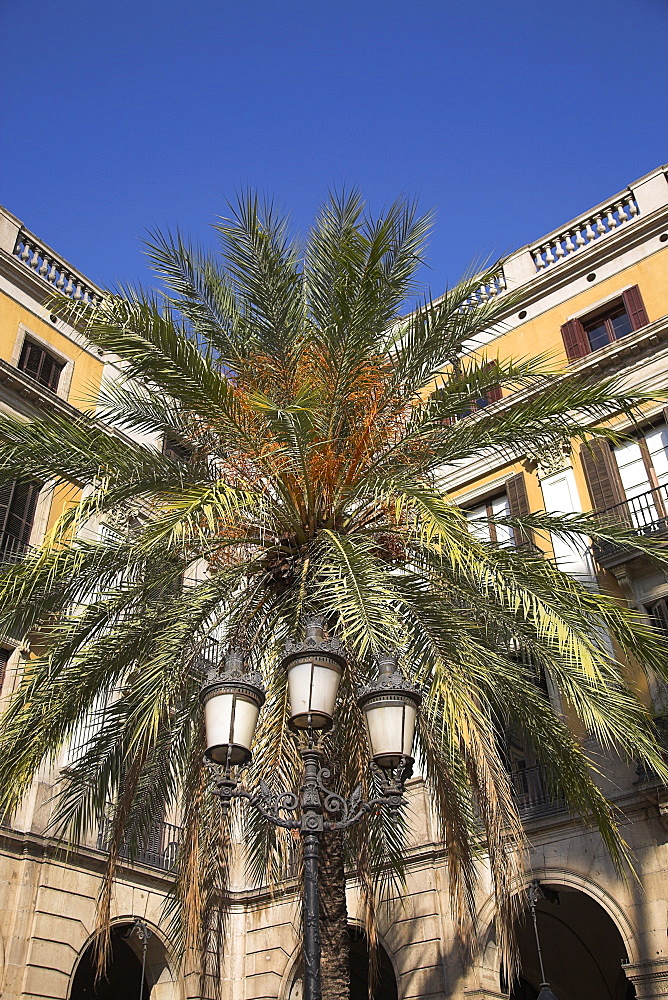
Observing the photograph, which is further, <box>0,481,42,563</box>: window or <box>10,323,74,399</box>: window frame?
<box>10,323,74,399</box>: window frame

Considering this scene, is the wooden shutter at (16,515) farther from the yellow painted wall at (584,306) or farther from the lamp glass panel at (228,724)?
the lamp glass panel at (228,724)

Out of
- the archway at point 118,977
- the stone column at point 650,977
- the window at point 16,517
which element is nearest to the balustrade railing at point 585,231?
the window at point 16,517

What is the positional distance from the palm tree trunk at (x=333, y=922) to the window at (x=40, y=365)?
13.6 m

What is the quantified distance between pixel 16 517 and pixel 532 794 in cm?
1132

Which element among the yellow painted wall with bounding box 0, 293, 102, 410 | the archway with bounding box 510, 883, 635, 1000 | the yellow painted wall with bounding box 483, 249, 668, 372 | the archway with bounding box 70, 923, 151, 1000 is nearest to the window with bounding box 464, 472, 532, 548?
the yellow painted wall with bounding box 483, 249, 668, 372

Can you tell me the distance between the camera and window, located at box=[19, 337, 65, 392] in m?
19.5

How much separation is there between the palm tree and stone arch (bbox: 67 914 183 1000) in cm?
792

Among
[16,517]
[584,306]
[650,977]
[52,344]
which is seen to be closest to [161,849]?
[16,517]

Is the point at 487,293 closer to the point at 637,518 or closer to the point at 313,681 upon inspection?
the point at 637,518

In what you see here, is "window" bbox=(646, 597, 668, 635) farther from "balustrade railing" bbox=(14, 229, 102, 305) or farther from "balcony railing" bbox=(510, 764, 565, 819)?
"balustrade railing" bbox=(14, 229, 102, 305)

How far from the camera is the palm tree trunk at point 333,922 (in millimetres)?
8156

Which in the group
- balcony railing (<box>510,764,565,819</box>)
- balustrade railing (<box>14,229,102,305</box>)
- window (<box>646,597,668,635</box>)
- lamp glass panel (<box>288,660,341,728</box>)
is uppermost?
balustrade railing (<box>14,229,102,305</box>)

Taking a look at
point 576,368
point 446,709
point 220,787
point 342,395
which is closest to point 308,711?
point 220,787

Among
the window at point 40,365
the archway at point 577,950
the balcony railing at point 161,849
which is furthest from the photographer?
the window at point 40,365
